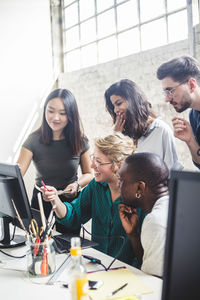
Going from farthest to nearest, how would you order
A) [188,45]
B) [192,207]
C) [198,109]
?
[188,45] → [198,109] → [192,207]

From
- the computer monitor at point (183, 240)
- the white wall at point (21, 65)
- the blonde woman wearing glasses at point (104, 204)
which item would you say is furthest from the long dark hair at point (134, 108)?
the computer monitor at point (183, 240)

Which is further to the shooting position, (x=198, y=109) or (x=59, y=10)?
(x=59, y=10)

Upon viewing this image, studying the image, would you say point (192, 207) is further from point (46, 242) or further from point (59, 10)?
point (59, 10)

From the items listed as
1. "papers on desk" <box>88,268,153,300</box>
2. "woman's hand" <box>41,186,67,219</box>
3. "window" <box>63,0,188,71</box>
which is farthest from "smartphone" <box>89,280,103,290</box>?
"window" <box>63,0,188,71</box>

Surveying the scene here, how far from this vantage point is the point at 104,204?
1.86 meters

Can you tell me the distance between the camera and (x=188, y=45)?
8.55 ft

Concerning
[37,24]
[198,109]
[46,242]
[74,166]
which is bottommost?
[46,242]

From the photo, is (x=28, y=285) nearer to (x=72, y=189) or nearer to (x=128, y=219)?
(x=128, y=219)

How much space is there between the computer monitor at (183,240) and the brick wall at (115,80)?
1.68m

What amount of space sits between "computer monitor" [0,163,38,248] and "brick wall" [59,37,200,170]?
4.19 ft

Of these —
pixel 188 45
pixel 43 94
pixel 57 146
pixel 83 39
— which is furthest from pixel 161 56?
pixel 43 94

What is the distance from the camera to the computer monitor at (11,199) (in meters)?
1.49

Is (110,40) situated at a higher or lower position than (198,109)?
higher

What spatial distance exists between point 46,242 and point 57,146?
146cm
